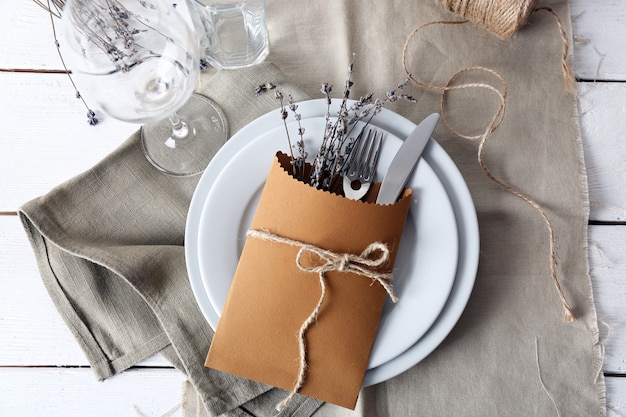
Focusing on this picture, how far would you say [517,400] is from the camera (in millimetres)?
812

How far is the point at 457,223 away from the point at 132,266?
472 millimetres

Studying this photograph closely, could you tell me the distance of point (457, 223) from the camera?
750 millimetres

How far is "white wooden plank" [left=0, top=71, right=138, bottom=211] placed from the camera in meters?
0.90

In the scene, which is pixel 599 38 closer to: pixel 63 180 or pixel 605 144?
pixel 605 144

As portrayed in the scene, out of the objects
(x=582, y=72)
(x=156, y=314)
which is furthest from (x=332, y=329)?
(x=582, y=72)

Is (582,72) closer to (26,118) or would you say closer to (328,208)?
(328,208)

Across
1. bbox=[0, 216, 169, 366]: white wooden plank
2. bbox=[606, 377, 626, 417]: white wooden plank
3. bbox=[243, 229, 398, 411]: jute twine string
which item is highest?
bbox=[243, 229, 398, 411]: jute twine string

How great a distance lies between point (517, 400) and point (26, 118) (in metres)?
0.92

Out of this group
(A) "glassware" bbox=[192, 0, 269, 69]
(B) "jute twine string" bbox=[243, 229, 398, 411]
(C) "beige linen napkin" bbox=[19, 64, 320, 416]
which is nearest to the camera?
(B) "jute twine string" bbox=[243, 229, 398, 411]

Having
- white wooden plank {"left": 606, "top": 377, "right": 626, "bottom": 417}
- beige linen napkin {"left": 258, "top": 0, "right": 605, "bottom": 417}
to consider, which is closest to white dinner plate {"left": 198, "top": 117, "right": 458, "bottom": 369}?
beige linen napkin {"left": 258, "top": 0, "right": 605, "bottom": 417}

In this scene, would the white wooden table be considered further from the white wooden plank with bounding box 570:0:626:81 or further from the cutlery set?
the cutlery set

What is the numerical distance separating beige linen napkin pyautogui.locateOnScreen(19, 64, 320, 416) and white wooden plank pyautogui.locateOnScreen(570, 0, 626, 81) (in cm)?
49

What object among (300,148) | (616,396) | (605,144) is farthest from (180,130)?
(616,396)

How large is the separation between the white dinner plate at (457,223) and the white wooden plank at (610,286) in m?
0.26
